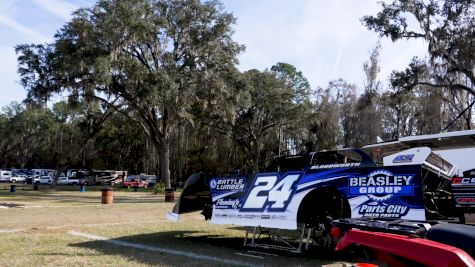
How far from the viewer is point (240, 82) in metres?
31.9

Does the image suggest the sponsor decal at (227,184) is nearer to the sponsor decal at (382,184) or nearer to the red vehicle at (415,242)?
the sponsor decal at (382,184)

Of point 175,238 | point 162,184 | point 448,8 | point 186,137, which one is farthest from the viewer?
point 186,137

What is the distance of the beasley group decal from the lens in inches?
252

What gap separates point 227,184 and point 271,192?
3.53 feet

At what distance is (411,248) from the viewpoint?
10.4ft

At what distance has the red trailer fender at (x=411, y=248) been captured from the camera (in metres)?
2.91

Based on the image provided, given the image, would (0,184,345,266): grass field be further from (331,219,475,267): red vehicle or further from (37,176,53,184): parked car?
(37,176,53,184): parked car

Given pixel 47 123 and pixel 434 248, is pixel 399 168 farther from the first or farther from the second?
pixel 47 123

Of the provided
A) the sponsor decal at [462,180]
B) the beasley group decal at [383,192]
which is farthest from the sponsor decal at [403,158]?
the sponsor decal at [462,180]

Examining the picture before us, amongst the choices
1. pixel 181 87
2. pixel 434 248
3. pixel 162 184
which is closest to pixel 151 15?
pixel 181 87

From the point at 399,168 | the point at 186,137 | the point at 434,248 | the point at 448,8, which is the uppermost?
the point at 448,8

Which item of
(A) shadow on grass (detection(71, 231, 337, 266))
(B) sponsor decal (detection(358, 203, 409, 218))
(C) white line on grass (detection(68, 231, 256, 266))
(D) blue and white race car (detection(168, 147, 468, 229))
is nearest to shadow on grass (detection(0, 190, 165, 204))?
(C) white line on grass (detection(68, 231, 256, 266))

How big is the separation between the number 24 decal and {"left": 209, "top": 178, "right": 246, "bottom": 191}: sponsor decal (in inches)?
11.9

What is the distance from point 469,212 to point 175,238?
233 inches
